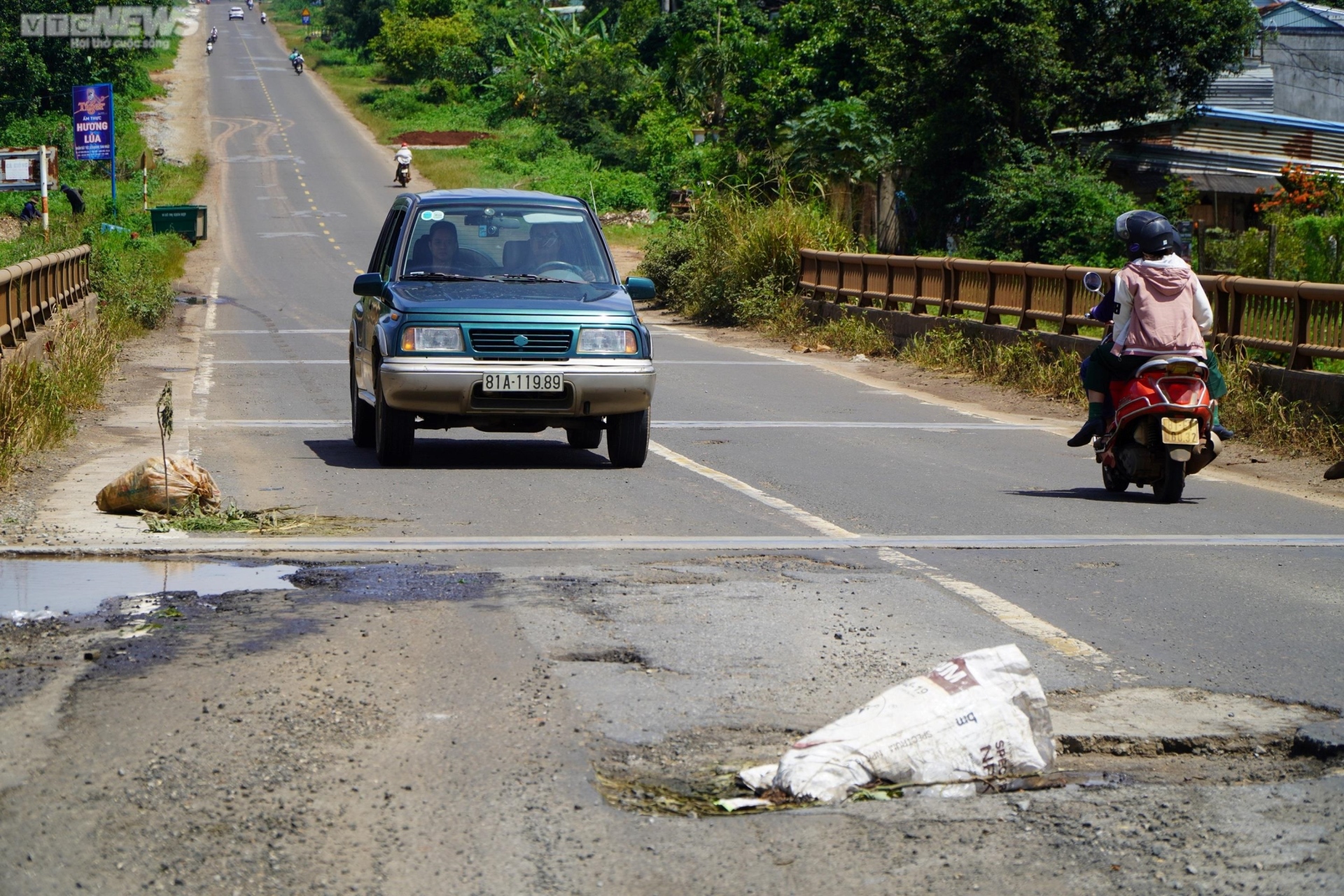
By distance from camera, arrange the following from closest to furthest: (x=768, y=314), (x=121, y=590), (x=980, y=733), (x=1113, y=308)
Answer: (x=980, y=733) → (x=121, y=590) → (x=1113, y=308) → (x=768, y=314)

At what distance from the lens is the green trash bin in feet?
149

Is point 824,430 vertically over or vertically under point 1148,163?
under

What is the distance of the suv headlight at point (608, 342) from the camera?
1079cm

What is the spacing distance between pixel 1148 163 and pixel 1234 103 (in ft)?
30.3

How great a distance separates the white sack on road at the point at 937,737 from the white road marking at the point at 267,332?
21427 mm

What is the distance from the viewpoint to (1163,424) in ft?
→ 31.5

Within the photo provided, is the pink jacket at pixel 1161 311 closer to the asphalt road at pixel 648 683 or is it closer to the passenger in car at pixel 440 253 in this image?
the asphalt road at pixel 648 683

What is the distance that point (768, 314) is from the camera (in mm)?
26469

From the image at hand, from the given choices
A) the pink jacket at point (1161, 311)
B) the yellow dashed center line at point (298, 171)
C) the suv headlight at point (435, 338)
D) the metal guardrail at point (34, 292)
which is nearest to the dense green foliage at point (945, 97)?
the yellow dashed center line at point (298, 171)

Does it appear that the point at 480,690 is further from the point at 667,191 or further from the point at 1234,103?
the point at 667,191

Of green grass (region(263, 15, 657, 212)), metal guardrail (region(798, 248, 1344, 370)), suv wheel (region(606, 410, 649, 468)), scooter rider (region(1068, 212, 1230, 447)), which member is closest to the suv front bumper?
suv wheel (region(606, 410, 649, 468))

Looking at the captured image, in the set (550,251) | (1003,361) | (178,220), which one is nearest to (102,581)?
(550,251)

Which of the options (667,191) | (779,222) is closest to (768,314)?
(779,222)

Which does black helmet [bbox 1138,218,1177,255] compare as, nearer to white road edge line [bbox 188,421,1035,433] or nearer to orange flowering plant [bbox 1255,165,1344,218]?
white road edge line [bbox 188,421,1035,433]
